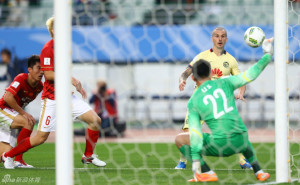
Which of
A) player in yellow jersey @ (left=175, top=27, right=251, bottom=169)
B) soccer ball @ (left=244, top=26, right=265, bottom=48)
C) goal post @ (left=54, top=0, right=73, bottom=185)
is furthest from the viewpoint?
player in yellow jersey @ (left=175, top=27, right=251, bottom=169)

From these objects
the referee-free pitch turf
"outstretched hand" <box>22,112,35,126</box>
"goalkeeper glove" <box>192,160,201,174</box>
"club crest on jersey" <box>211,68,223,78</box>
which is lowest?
the referee-free pitch turf

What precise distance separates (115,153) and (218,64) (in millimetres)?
3712

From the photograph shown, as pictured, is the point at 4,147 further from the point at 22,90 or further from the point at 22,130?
the point at 22,90

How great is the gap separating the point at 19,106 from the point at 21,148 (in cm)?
64

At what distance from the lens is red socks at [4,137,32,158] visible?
6590 mm

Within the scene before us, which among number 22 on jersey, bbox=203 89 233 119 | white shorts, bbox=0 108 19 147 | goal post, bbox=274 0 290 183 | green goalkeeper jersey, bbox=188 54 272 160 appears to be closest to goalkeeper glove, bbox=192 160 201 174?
green goalkeeper jersey, bbox=188 54 272 160

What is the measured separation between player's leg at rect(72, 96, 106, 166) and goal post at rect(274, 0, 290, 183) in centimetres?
224

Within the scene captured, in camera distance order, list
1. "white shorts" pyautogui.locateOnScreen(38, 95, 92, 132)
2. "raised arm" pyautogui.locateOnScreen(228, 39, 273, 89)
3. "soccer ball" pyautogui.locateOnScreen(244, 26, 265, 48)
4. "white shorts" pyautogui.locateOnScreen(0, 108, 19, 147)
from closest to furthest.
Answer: "raised arm" pyautogui.locateOnScreen(228, 39, 273, 89) → "soccer ball" pyautogui.locateOnScreen(244, 26, 265, 48) → "white shorts" pyautogui.locateOnScreen(38, 95, 92, 132) → "white shorts" pyautogui.locateOnScreen(0, 108, 19, 147)

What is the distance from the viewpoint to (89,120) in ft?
21.0

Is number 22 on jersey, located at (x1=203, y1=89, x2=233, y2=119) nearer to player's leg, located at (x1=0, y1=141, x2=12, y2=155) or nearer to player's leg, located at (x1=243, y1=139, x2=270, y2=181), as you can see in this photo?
player's leg, located at (x1=243, y1=139, x2=270, y2=181)

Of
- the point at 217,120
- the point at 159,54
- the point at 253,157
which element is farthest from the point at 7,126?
the point at 159,54

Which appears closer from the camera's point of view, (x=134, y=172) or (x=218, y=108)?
(x=218, y=108)

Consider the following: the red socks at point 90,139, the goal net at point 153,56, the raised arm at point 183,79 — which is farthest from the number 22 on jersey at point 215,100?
the goal net at point 153,56

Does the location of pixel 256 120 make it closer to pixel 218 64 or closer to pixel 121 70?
pixel 121 70
